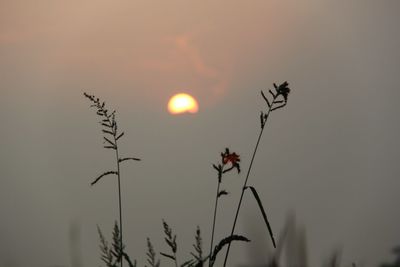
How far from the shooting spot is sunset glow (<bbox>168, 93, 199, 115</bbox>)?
0.96 m

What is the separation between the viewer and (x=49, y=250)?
1.01m

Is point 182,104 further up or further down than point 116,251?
further up

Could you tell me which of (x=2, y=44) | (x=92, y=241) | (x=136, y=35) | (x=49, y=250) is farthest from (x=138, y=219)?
(x=2, y=44)

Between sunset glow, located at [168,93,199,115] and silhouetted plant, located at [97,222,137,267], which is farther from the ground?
sunset glow, located at [168,93,199,115]

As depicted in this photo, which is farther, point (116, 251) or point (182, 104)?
point (182, 104)

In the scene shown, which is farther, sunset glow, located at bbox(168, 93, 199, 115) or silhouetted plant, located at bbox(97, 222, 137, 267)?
sunset glow, located at bbox(168, 93, 199, 115)

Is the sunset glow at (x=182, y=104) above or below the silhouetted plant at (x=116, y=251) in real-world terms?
above

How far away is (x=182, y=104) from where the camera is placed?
3.18 feet

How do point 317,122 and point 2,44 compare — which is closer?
point 317,122

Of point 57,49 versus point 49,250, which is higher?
point 57,49

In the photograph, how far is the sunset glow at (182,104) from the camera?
3.16 ft

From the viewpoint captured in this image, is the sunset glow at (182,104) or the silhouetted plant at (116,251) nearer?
the silhouetted plant at (116,251)

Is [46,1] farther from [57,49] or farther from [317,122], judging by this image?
[317,122]

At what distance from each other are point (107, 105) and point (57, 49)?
187 mm
